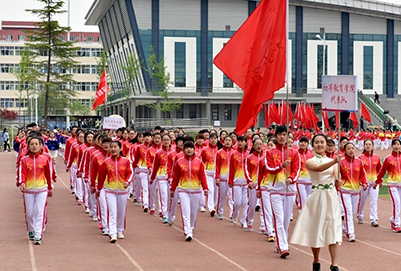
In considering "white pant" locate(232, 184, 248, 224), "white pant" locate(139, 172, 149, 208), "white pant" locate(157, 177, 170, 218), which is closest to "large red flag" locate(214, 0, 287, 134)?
"white pant" locate(232, 184, 248, 224)

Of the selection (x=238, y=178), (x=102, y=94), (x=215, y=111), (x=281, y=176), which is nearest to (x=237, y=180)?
(x=238, y=178)

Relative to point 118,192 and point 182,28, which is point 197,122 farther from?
point 118,192

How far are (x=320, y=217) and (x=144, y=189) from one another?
28.6ft

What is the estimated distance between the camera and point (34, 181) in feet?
40.7

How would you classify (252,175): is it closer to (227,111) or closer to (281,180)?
(281,180)

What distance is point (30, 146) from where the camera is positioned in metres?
12.4

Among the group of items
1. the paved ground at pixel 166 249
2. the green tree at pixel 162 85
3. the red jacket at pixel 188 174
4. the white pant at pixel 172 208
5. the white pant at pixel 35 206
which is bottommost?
the paved ground at pixel 166 249

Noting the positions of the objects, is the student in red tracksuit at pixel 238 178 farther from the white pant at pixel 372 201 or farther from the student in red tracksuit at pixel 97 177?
the student in red tracksuit at pixel 97 177

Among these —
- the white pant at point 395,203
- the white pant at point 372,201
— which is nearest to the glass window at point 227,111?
the white pant at point 372,201

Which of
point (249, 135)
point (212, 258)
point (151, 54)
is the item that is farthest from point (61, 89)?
point (212, 258)

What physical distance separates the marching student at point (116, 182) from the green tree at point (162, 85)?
52333mm

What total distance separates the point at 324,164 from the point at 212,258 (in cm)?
254

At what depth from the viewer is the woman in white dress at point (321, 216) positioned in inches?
372

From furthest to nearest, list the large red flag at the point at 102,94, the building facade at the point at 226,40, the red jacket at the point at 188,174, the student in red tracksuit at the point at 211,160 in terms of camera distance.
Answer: the building facade at the point at 226,40 → the large red flag at the point at 102,94 → the student in red tracksuit at the point at 211,160 → the red jacket at the point at 188,174
